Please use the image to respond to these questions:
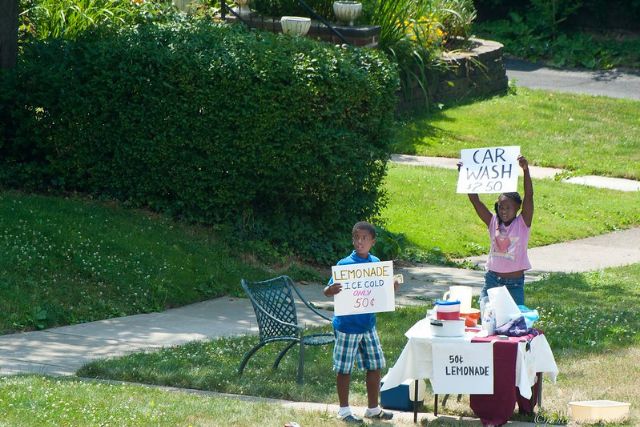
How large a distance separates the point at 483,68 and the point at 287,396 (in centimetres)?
1613

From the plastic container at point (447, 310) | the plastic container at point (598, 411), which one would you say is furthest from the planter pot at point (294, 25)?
the plastic container at point (598, 411)

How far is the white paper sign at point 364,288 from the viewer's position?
7.95 meters

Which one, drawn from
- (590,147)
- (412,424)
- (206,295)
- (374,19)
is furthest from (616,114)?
(412,424)

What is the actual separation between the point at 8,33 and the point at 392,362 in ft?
24.2

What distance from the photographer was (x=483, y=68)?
23.8 metres

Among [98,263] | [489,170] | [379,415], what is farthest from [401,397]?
[98,263]

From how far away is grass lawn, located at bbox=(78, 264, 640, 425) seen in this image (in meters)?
8.73

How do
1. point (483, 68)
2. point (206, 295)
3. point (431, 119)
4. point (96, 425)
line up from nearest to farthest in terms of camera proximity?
point (96, 425), point (206, 295), point (431, 119), point (483, 68)

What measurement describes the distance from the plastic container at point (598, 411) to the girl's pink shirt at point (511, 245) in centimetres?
131

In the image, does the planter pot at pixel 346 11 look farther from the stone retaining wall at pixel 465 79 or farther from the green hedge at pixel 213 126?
the stone retaining wall at pixel 465 79

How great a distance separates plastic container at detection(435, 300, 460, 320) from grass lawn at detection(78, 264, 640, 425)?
2.53ft

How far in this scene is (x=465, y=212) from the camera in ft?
55.4

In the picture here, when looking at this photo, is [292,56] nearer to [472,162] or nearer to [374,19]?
[472,162]

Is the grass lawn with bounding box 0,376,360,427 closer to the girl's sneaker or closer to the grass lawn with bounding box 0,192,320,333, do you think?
the girl's sneaker
